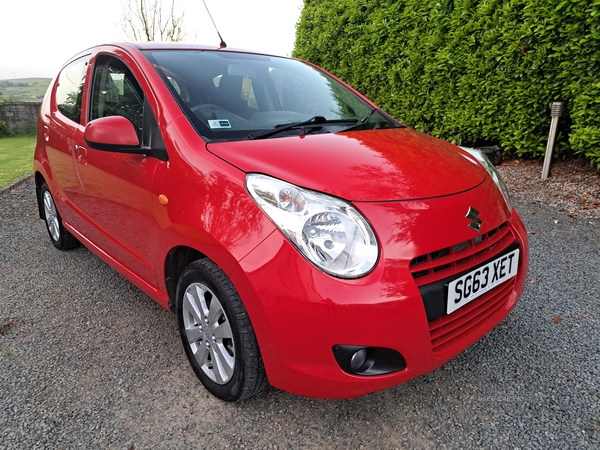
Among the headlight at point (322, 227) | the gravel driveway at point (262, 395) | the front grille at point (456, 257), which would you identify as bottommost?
the gravel driveway at point (262, 395)

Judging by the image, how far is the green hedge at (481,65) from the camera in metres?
4.35

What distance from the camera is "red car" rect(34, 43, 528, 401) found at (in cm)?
145

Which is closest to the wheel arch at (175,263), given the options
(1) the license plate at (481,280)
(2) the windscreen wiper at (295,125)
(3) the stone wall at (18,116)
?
(2) the windscreen wiper at (295,125)

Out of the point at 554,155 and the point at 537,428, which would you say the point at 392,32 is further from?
the point at 537,428

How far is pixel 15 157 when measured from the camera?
30.5ft

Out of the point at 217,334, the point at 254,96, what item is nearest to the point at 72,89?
the point at 254,96

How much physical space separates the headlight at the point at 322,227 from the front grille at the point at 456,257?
0.56 feet

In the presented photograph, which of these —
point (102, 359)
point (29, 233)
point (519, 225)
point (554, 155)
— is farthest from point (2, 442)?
point (554, 155)

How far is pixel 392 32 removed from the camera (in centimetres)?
661

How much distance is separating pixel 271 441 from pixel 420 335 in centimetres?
70

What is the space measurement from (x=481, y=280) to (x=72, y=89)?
2.84 m

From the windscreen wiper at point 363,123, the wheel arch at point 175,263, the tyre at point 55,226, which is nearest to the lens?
the wheel arch at point 175,263

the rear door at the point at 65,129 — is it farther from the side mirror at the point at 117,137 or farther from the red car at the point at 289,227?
the side mirror at the point at 117,137

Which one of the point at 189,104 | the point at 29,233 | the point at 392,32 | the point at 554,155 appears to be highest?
the point at 392,32
